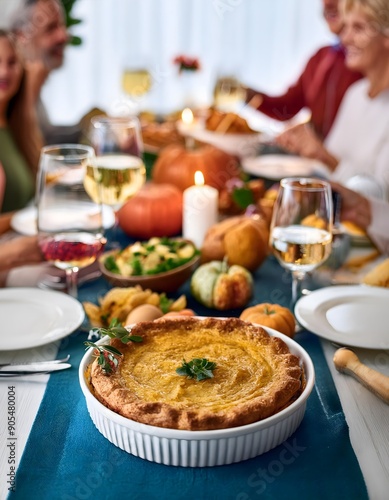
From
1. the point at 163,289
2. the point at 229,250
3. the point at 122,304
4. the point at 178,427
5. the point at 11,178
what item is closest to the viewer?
the point at 178,427

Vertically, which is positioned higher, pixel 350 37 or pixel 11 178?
pixel 350 37

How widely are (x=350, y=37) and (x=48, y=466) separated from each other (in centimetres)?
216

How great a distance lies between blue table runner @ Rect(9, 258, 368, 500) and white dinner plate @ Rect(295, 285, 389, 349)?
0.18m

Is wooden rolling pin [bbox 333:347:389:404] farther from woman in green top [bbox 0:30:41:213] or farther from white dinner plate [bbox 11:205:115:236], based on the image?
woman in green top [bbox 0:30:41:213]

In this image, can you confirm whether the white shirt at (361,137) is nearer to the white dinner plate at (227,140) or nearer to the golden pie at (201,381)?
the white dinner plate at (227,140)

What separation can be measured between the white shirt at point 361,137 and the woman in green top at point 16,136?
1.13 m

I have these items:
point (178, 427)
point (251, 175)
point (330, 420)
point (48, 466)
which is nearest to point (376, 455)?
point (330, 420)

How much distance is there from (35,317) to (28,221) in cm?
66

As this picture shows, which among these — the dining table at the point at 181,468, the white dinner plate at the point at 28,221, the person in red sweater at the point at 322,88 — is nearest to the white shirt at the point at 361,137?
the person in red sweater at the point at 322,88

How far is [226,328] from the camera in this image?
1.09 meters

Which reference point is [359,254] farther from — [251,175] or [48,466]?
[48,466]

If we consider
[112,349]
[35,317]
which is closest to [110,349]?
[112,349]

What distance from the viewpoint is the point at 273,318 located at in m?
1.18

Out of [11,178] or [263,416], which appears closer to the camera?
[263,416]
